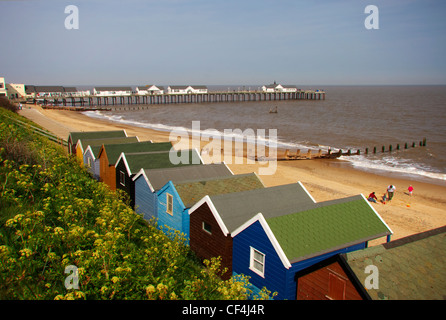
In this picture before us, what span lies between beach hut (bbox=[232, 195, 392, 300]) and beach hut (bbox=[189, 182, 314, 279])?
599 mm

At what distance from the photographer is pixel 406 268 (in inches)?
340

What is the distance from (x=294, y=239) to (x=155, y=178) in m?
9.13

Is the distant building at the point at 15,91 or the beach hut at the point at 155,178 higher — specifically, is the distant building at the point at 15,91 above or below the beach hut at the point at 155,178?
above

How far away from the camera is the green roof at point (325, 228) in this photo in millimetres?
10688

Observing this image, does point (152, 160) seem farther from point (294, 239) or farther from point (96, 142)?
point (294, 239)

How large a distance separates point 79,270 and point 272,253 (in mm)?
6048

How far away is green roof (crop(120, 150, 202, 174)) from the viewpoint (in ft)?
65.7

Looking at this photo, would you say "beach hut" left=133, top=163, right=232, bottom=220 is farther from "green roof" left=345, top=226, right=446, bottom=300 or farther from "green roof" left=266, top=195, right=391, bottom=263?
"green roof" left=345, top=226, right=446, bottom=300

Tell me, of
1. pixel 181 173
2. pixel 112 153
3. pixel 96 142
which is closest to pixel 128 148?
pixel 112 153

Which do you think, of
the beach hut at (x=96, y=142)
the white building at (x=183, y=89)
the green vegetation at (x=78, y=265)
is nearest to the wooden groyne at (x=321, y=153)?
the beach hut at (x=96, y=142)

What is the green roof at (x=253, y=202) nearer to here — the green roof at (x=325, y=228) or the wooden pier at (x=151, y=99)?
the green roof at (x=325, y=228)

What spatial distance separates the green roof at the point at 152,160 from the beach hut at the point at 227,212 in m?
6.40
